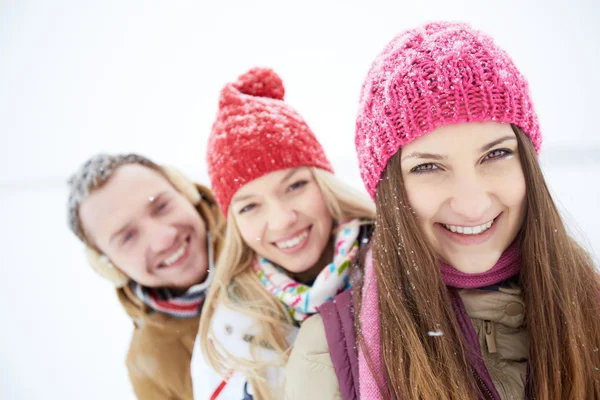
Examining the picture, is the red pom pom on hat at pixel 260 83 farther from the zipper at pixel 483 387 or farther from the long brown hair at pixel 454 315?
the zipper at pixel 483 387

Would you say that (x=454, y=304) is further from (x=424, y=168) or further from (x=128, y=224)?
(x=128, y=224)

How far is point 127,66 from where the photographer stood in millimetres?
7320

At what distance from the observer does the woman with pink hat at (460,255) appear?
3.34 feet

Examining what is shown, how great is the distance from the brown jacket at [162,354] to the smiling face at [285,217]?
0.62m

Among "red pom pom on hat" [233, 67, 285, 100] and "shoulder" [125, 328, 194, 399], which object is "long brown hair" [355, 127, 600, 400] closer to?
"red pom pom on hat" [233, 67, 285, 100]

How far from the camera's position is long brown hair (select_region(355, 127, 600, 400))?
1.06m

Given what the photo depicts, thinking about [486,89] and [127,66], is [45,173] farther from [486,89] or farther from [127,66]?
[486,89]

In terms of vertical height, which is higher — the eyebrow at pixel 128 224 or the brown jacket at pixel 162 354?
the eyebrow at pixel 128 224

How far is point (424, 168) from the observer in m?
1.08

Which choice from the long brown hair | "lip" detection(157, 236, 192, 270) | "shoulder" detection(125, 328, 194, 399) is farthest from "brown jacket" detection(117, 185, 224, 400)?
the long brown hair

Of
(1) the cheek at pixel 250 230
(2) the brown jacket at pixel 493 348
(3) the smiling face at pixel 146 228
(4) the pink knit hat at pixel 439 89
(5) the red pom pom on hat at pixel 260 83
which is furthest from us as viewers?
(3) the smiling face at pixel 146 228

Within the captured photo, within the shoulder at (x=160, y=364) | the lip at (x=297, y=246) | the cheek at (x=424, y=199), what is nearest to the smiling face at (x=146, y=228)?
the shoulder at (x=160, y=364)

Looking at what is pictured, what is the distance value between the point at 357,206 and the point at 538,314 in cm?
91

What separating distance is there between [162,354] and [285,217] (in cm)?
119
